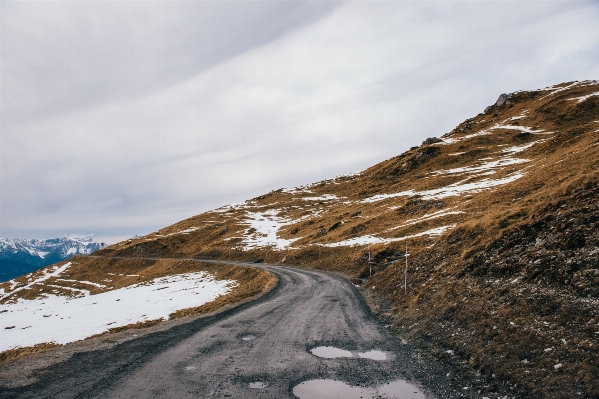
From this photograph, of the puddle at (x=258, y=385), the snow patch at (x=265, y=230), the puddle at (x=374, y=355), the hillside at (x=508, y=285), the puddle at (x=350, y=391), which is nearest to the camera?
the hillside at (x=508, y=285)

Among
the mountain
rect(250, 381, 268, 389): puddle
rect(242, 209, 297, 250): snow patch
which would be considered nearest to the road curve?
rect(250, 381, 268, 389): puddle

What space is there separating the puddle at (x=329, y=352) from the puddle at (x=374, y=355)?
465 millimetres

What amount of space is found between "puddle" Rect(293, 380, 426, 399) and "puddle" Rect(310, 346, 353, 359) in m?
2.16

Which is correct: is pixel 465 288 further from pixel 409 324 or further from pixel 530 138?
pixel 530 138

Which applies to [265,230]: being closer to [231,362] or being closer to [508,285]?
[231,362]

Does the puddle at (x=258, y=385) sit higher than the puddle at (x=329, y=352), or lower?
higher

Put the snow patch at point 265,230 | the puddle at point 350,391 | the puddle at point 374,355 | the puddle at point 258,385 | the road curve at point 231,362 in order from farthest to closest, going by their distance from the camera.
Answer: the snow patch at point 265,230 → the puddle at point 374,355 → the road curve at point 231,362 → the puddle at point 258,385 → the puddle at point 350,391

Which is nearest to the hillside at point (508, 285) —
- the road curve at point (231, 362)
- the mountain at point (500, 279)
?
the mountain at point (500, 279)

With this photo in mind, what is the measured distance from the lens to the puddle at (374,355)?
11430 millimetres

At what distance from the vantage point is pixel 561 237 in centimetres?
1318

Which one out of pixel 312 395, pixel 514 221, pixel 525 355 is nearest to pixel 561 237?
pixel 514 221

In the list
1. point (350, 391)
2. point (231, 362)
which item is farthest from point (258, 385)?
point (350, 391)

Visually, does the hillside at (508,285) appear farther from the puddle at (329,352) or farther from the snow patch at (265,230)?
the snow patch at (265,230)

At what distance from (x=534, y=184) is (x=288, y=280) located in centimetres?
2645
